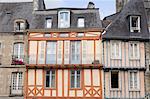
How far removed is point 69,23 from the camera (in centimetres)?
2398

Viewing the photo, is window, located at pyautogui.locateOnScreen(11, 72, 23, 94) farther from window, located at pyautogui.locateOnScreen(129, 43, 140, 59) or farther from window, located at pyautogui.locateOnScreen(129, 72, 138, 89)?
window, located at pyautogui.locateOnScreen(129, 43, 140, 59)

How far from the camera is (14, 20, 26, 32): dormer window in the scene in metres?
24.6

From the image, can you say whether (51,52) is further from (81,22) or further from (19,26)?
(19,26)

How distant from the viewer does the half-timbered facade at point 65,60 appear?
22547 millimetres

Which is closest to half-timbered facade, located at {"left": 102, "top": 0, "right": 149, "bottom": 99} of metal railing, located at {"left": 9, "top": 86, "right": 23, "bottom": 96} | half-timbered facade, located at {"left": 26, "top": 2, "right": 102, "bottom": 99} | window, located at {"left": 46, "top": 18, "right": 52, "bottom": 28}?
half-timbered facade, located at {"left": 26, "top": 2, "right": 102, "bottom": 99}

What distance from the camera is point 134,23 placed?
960 inches

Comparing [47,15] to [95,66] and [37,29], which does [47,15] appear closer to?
[37,29]

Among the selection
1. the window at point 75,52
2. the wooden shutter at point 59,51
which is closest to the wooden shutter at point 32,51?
the wooden shutter at point 59,51

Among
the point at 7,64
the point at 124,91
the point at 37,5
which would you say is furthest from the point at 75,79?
the point at 37,5

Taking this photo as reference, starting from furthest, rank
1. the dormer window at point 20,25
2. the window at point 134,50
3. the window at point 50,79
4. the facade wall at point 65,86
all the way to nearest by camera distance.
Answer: the dormer window at point 20,25
the window at point 134,50
the window at point 50,79
the facade wall at point 65,86

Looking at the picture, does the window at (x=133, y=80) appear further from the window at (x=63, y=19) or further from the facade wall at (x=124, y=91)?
the window at (x=63, y=19)

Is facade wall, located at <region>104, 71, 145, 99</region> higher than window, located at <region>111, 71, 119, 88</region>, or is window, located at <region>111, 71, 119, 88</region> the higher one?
window, located at <region>111, 71, 119, 88</region>

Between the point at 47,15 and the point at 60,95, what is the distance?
5770mm

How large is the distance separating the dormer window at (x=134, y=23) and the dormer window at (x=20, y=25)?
288 inches
